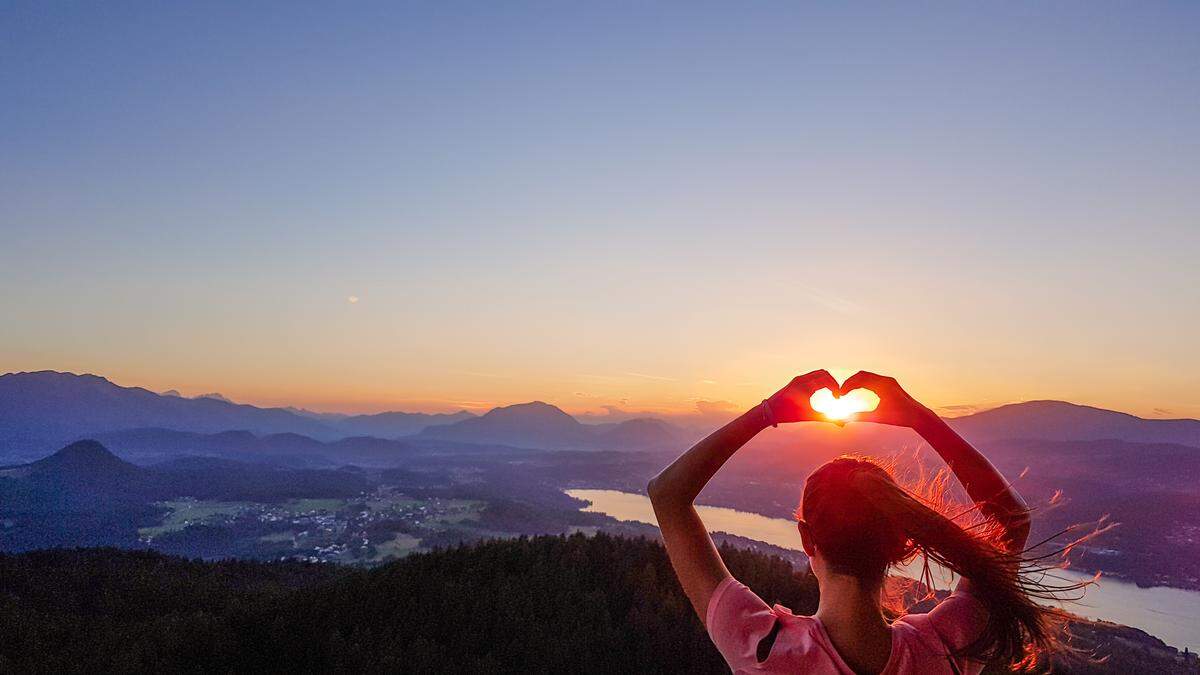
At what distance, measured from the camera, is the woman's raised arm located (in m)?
1.93

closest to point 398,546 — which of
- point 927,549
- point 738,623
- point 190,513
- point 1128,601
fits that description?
point 190,513

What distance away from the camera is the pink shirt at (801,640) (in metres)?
1.78

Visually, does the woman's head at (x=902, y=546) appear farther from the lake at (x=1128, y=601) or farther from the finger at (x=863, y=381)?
the lake at (x=1128, y=601)

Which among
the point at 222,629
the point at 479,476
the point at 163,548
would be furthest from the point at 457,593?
the point at 479,476

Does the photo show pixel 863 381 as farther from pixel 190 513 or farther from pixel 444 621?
pixel 190 513

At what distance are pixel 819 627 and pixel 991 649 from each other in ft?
2.18

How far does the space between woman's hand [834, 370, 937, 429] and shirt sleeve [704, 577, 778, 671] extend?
0.75 meters

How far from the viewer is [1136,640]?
23812 mm

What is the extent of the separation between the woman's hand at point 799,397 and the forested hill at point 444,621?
6990mm

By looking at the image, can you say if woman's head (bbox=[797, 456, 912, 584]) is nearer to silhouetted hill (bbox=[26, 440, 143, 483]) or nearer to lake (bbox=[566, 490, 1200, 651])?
lake (bbox=[566, 490, 1200, 651])

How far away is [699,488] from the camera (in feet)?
6.34

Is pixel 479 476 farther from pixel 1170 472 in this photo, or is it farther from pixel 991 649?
pixel 991 649

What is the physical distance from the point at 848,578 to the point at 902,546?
8.7 inches

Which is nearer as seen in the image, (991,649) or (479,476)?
(991,649)
